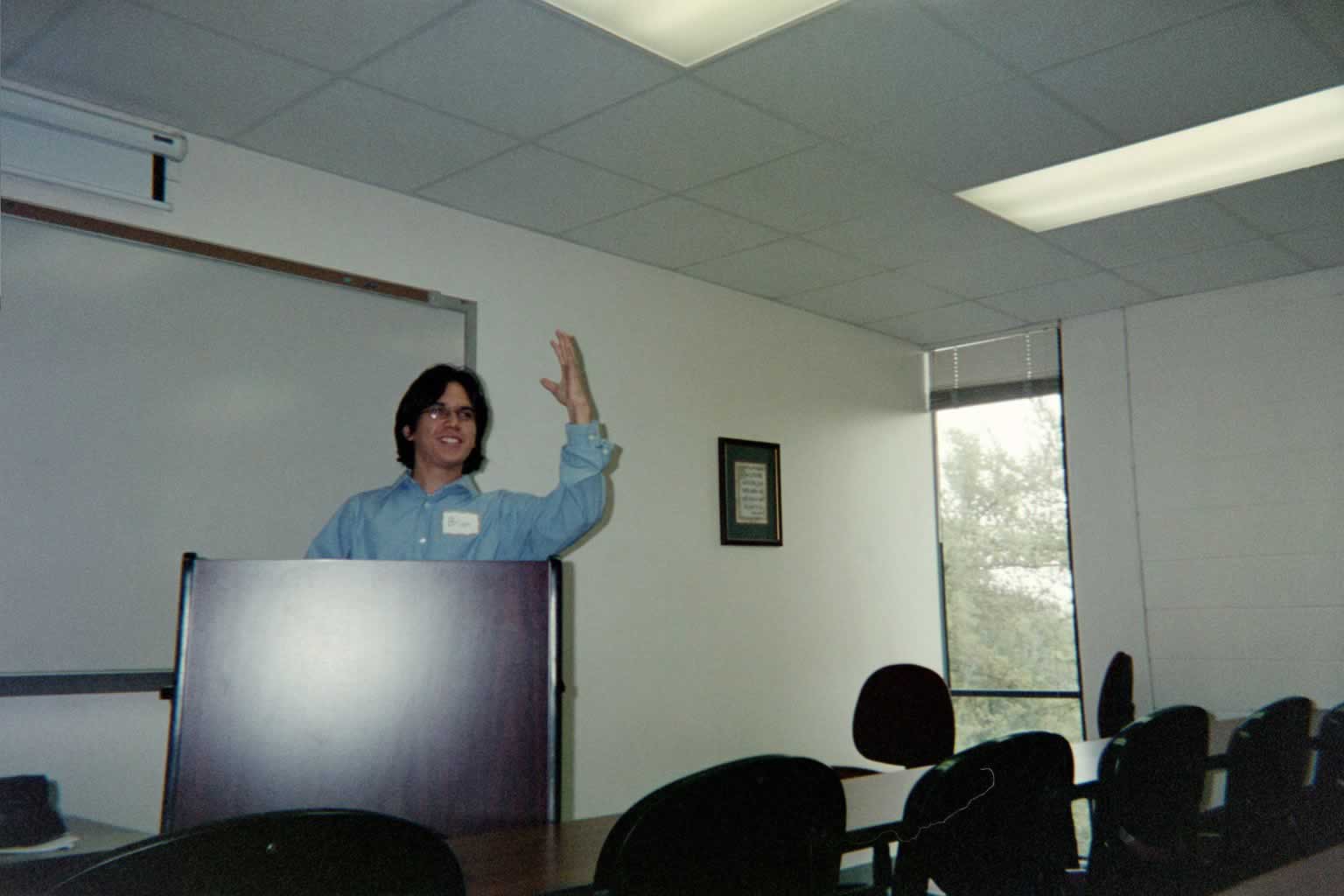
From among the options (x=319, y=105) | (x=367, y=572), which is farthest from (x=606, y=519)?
(x=367, y=572)

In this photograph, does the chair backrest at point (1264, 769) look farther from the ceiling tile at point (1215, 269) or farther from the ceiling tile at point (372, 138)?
the ceiling tile at point (372, 138)

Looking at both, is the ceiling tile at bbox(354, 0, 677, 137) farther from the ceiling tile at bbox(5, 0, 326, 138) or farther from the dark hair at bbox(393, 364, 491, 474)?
the dark hair at bbox(393, 364, 491, 474)

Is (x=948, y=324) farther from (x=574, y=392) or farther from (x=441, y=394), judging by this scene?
(x=574, y=392)

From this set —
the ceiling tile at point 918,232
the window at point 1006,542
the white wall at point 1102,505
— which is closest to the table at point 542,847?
the ceiling tile at point 918,232

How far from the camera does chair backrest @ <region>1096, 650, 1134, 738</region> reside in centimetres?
446

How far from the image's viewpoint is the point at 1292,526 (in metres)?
4.79

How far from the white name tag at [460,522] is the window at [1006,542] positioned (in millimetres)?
4189

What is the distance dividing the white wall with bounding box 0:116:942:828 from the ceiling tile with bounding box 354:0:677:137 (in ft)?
2.36

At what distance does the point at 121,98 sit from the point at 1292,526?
16.1 ft

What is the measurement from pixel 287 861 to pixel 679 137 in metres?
2.83

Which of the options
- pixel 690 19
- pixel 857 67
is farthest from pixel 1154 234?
pixel 690 19

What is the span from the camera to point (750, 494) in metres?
5.00

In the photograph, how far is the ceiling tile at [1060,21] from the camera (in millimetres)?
2648

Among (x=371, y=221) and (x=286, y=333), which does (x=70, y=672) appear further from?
(x=371, y=221)
